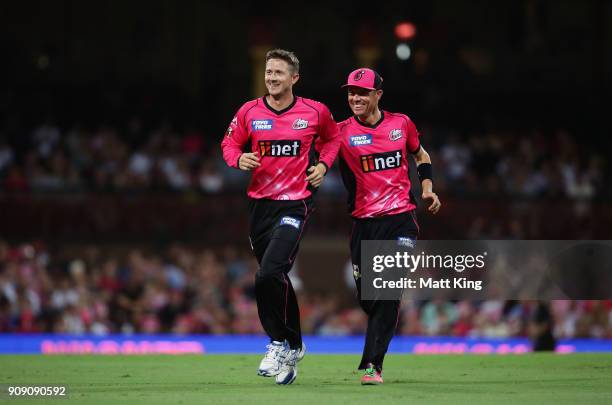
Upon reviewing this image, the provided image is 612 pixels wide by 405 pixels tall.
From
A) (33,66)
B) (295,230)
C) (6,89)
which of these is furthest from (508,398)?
(33,66)

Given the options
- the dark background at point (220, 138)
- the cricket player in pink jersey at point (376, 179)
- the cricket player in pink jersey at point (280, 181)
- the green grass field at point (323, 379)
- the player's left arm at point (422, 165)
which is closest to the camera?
the green grass field at point (323, 379)

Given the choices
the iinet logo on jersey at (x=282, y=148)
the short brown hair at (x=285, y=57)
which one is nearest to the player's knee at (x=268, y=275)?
the iinet logo on jersey at (x=282, y=148)

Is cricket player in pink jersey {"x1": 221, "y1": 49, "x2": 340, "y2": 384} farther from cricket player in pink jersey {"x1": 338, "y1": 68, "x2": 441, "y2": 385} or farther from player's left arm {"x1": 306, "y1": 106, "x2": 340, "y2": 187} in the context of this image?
cricket player in pink jersey {"x1": 338, "y1": 68, "x2": 441, "y2": 385}

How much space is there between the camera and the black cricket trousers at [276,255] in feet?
30.2

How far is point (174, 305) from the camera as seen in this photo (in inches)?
771

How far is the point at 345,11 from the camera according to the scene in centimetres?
3139

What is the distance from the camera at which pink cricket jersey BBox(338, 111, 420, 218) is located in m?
9.56

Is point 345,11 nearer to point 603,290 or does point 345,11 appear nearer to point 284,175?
point 603,290

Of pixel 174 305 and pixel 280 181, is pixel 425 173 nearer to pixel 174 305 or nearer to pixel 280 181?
pixel 280 181

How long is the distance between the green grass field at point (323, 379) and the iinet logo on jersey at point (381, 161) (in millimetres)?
1808

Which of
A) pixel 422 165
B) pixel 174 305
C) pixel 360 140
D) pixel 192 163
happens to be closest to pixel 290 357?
pixel 360 140

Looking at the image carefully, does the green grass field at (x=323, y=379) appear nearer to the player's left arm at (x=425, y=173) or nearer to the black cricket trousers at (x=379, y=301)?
the black cricket trousers at (x=379, y=301)

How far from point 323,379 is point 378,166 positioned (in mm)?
1915

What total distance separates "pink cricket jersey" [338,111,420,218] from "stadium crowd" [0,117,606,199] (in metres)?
11.9
